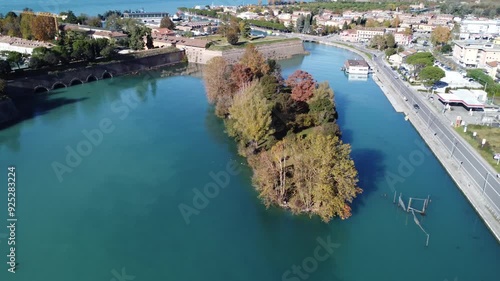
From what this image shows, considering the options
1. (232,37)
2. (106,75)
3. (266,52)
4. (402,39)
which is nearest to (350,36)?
(402,39)

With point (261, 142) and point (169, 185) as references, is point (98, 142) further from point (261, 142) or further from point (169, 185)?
point (261, 142)

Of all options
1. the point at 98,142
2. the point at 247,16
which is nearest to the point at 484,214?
the point at 98,142

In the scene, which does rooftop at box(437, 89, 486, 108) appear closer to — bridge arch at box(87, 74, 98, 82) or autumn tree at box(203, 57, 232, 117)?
autumn tree at box(203, 57, 232, 117)

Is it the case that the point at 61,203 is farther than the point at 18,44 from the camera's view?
No

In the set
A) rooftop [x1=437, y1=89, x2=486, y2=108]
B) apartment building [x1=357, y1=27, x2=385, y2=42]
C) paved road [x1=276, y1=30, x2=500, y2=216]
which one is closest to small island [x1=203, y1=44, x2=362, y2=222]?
paved road [x1=276, y1=30, x2=500, y2=216]

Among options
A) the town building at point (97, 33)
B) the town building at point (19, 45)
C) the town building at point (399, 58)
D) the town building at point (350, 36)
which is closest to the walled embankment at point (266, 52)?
the town building at point (97, 33)
